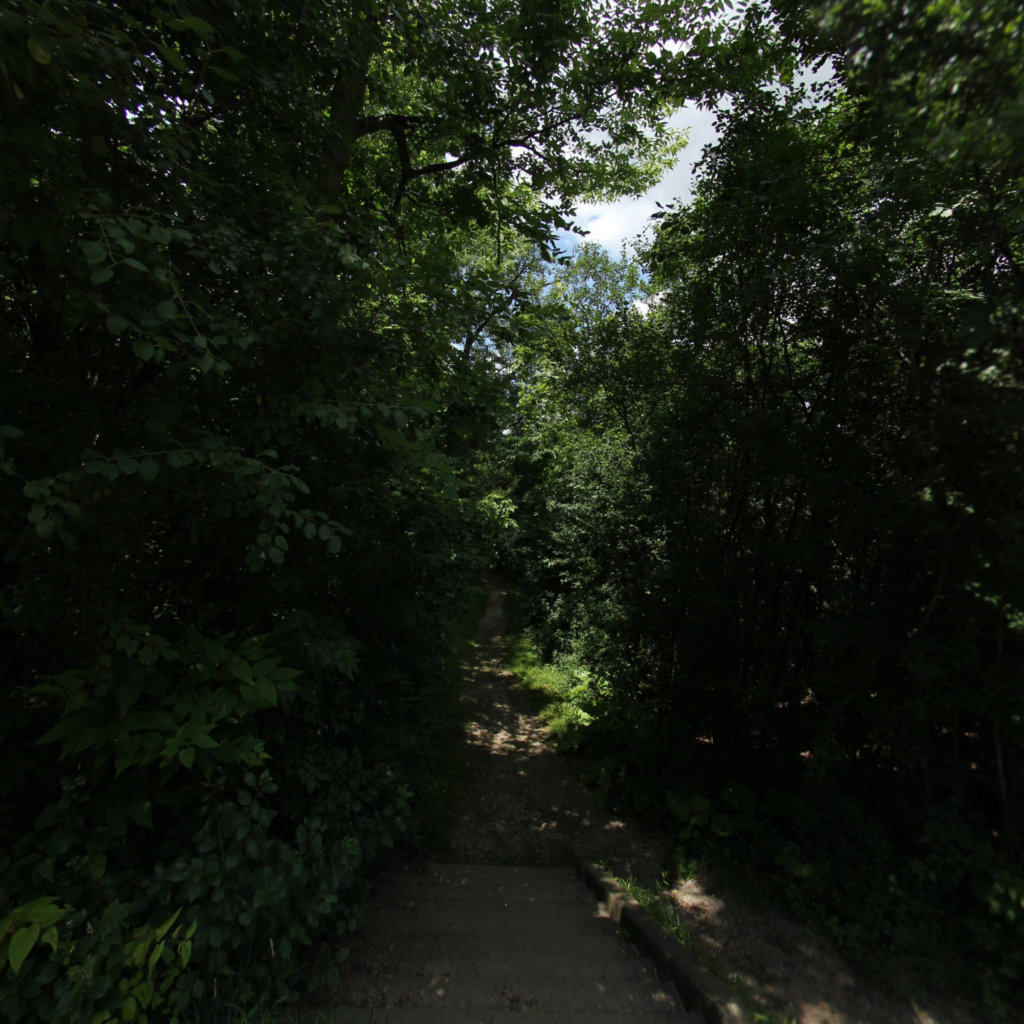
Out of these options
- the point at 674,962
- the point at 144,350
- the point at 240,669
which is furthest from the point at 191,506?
the point at 674,962

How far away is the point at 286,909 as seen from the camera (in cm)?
238

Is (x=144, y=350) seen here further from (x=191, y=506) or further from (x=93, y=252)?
(x=191, y=506)

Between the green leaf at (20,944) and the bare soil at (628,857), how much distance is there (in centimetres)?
327

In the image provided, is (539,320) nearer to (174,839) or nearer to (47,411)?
(47,411)

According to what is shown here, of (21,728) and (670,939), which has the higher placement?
(21,728)

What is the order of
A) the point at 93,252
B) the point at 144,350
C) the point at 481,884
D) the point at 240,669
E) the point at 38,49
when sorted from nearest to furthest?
1. the point at 38,49
2. the point at 93,252
3. the point at 144,350
4. the point at 240,669
5. the point at 481,884

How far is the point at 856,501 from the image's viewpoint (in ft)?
10.9

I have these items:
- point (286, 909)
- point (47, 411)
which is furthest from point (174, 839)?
point (47, 411)

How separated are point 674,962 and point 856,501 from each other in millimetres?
2971

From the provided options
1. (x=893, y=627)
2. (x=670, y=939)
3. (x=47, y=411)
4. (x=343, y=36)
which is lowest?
(x=670, y=939)

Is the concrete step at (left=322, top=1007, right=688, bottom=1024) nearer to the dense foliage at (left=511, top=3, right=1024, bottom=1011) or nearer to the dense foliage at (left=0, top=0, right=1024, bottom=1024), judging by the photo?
the dense foliage at (left=0, top=0, right=1024, bottom=1024)

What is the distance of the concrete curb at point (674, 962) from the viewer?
2.58m

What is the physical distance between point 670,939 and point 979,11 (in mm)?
4415

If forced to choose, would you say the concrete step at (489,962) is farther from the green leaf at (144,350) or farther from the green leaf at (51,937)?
the green leaf at (144,350)
